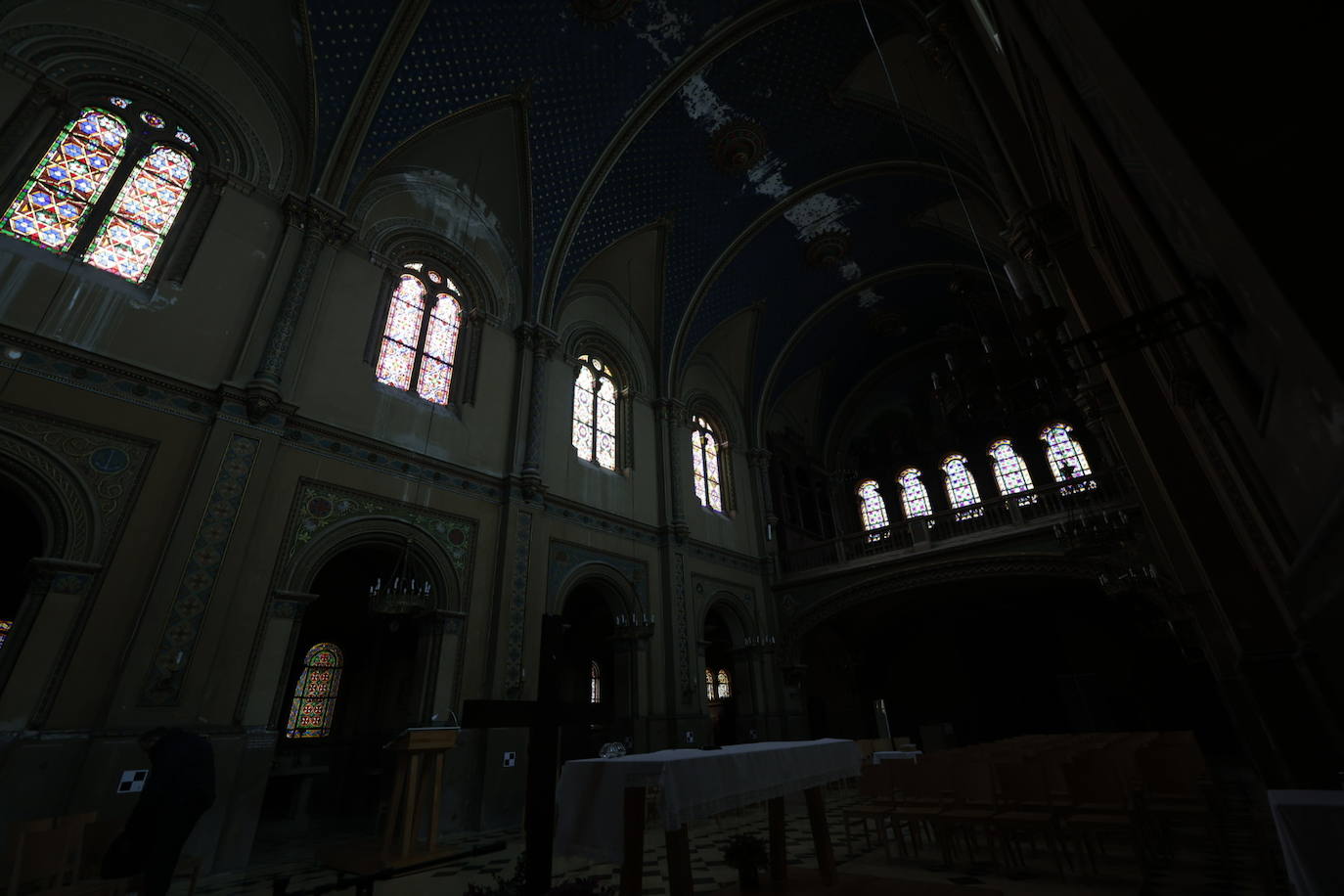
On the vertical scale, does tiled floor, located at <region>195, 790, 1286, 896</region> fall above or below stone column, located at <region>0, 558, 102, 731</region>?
below

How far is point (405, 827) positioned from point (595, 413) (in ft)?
28.3

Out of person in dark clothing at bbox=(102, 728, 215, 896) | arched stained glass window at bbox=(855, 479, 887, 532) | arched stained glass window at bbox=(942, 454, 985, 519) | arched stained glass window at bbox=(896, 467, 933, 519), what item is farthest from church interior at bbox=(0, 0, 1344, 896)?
arched stained glass window at bbox=(855, 479, 887, 532)

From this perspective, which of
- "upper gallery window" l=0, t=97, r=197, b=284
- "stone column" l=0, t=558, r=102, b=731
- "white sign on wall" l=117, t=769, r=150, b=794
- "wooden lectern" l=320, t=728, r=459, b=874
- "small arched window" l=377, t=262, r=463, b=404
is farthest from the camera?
"small arched window" l=377, t=262, r=463, b=404

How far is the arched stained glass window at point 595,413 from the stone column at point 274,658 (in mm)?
5673

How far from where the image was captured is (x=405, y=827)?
4.92 m

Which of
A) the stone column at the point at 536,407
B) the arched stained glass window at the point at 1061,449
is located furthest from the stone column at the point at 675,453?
the arched stained glass window at the point at 1061,449

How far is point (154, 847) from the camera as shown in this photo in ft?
12.7

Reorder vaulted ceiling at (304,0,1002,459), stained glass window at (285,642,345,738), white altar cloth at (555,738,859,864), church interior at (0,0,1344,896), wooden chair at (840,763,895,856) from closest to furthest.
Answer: church interior at (0,0,1344,896)
white altar cloth at (555,738,859,864)
wooden chair at (840,763,895,856)
vaulted ceiling at (304,0,1002,459)
stained glass window at (285,642,345,738)

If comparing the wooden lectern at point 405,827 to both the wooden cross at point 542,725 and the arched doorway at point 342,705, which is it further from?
the arched doorway at point 342,705

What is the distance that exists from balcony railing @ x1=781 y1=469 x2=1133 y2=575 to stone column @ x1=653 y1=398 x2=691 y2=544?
12.8 ft

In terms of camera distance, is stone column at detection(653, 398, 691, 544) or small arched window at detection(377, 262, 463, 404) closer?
small arched window at detection(377, 262, 463, 404)

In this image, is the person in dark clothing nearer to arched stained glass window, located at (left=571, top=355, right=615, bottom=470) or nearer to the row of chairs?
the row of chairs

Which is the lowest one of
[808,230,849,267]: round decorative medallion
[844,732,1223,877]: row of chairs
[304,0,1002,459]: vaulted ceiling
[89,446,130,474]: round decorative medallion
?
[844,732,1223,877]: row of chairs

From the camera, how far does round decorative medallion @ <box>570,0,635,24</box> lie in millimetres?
9391
